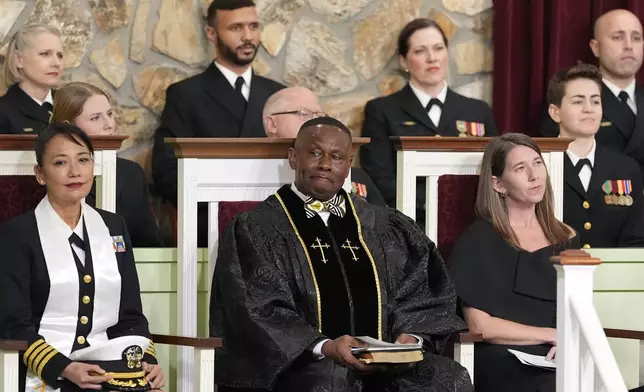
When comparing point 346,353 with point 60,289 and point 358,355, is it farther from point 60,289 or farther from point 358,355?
point 60,289

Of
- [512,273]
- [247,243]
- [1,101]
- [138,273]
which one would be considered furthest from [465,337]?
[1,101]

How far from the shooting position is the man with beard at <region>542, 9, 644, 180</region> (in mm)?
7031

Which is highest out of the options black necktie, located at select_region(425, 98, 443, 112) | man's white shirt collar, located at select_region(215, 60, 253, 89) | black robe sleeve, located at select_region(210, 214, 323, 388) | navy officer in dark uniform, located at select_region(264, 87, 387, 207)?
man's white shirt collar, located at select_region(215, 60, 253, 89)

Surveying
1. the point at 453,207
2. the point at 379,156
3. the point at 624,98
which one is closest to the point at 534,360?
the point at 453,207

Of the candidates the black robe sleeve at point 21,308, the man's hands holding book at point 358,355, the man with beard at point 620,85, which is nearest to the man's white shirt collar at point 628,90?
the man with beard at point 620,85

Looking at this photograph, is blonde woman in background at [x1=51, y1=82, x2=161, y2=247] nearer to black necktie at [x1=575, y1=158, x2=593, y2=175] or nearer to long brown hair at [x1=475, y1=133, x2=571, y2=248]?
long brown hair at [x1=475, y1=133, x2=571, y2=248]

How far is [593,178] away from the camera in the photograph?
6484 millimetres

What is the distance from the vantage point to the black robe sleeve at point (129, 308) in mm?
5000

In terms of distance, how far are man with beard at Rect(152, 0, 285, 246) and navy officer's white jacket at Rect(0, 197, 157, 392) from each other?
173 centimetres

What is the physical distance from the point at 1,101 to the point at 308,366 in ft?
7.39

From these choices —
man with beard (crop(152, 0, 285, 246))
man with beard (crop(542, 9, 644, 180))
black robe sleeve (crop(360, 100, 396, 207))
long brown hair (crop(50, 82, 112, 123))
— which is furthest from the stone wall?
long brown hair (crop(50, 82, 112, 123))

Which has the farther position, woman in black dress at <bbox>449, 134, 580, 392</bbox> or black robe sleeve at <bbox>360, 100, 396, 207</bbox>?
black robe sleeve at <bbox>360, 100, 396, 207</bbox>

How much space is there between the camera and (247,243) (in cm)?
511

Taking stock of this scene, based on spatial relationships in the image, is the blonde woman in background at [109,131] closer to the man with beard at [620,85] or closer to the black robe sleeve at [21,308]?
the black robe sleeve at [21,308]
